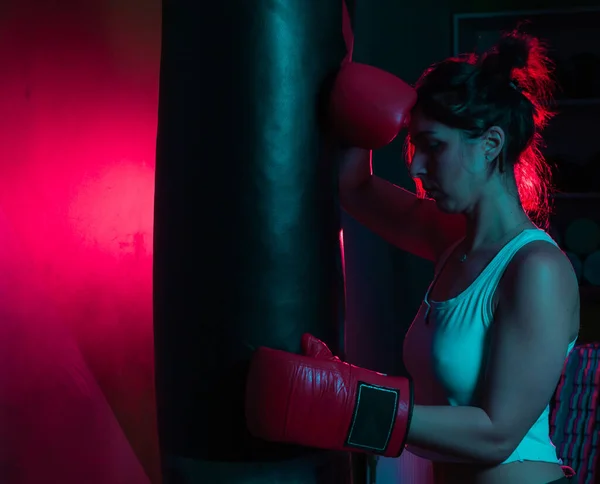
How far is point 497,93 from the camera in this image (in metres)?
1.09

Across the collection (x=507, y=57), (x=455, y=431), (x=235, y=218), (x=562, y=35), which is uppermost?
(x=562, y=35)

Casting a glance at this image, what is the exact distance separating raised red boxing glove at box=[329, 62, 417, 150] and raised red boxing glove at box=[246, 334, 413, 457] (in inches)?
13.2

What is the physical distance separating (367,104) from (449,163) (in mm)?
185

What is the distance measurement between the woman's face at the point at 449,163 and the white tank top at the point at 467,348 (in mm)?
109

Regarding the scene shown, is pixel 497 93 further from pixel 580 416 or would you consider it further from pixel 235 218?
pixel 580 416

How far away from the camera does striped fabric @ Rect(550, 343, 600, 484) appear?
1.63 metres

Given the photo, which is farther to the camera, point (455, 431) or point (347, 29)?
point (347, 29)

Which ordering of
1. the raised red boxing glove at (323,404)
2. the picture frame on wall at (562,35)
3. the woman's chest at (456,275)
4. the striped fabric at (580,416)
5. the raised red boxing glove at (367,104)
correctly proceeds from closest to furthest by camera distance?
1. the raised red boxing glove at (323,404)
2. the raised red boxing glove at (367,104)
3. the woman's chest at (456,275)
4. the striped fabric at (580,416)
5. the picture frame on wall at (562,35)

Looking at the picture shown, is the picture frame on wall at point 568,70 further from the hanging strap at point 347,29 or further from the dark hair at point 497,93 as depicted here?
the hanging strap at point 347,29

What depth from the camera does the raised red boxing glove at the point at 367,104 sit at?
0.98 metres

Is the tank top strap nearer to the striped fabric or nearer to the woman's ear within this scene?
the woman's ear

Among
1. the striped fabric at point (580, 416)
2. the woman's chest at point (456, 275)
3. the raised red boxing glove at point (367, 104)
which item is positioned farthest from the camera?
the striped fabric at point (580, 416)

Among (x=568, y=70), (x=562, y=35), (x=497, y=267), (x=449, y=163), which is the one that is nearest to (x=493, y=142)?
(x=449, y=163)

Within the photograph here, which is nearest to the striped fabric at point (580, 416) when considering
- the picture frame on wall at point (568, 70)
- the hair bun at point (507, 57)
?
the hair bun at point (507, 57)
